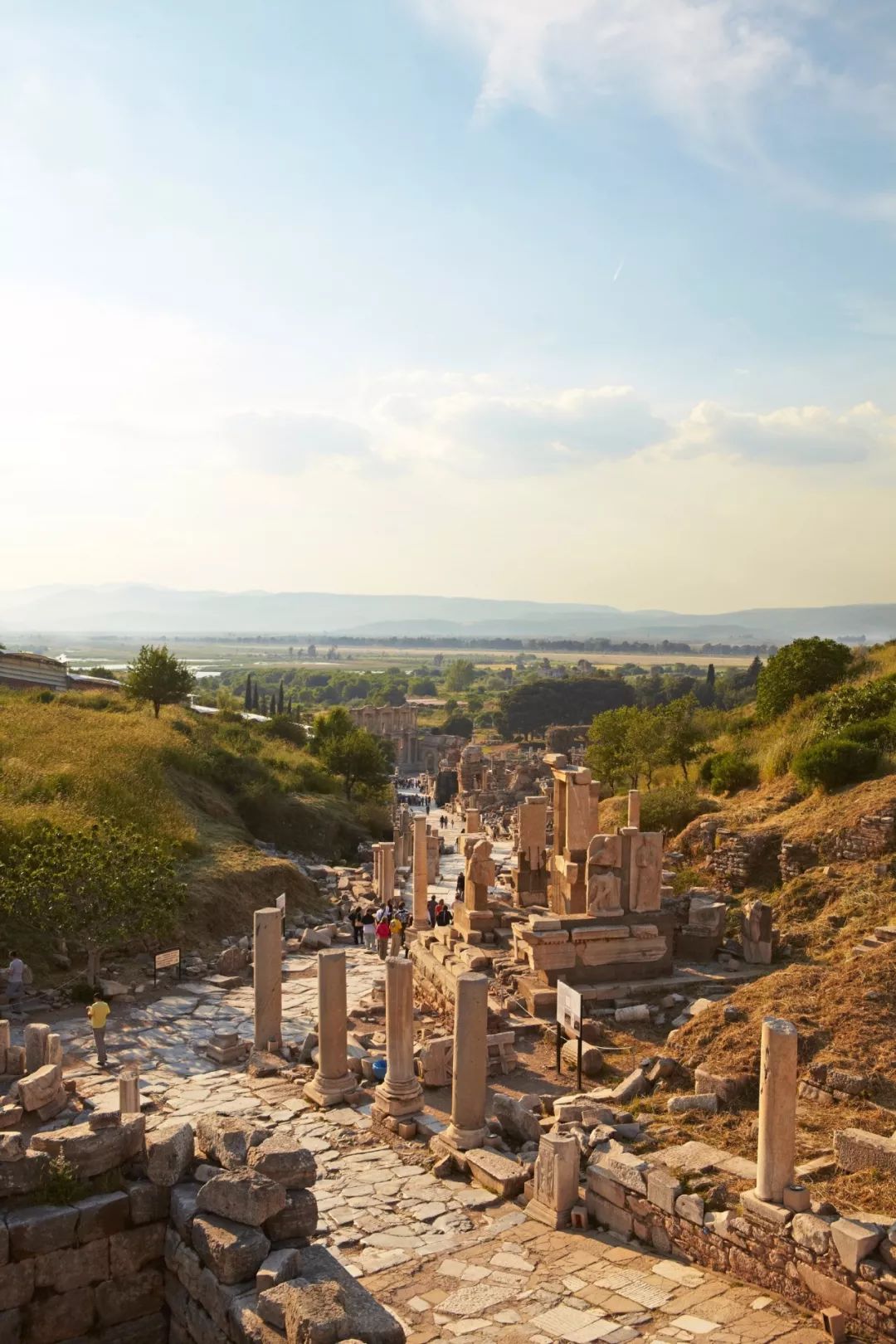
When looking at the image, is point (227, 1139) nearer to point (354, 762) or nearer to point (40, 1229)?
point (40, 1229)

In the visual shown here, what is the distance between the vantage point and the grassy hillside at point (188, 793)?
23.4 meters

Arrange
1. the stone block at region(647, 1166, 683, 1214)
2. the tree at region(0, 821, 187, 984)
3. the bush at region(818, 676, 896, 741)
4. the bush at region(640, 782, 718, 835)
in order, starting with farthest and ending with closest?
the bush at region(640, 782, 718, 835) → the bush at region(818, 676, 896, 741) → the tree at region(0, 821, 187, 984) → the stone block at region(647, 1166, 683, 1214)

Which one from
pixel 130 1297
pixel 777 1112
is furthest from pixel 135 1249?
pixel 777 1112

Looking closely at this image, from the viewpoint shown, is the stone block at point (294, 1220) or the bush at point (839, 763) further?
the bush at point (839, 763)

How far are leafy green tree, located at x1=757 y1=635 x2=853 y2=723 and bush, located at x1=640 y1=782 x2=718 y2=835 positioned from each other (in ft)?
25.6

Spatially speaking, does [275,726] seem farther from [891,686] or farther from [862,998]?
[862,998]

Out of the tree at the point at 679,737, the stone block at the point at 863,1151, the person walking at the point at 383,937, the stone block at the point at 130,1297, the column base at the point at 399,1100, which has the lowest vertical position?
the person walking at the point at 383,937

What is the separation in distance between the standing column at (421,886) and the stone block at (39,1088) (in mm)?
11328

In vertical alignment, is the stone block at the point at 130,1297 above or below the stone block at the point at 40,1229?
below

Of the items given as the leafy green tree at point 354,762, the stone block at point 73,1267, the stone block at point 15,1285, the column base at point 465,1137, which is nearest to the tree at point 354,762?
the leafy green tree at point 354,762

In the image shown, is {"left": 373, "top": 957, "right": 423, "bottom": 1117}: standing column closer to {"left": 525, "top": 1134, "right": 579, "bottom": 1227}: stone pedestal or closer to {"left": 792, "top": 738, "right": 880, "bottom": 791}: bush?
{"left": 525, "top": 1134, "right": 579, "bottom": 1227}: stone pedestal

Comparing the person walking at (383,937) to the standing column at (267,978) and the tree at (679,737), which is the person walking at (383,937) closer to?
the standing column at (267,978)

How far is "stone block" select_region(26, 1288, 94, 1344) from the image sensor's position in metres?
7.45

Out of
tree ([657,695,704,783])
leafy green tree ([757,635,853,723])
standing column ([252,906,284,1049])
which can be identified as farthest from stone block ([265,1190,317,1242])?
leafy green tree ([757,635,853,723])
